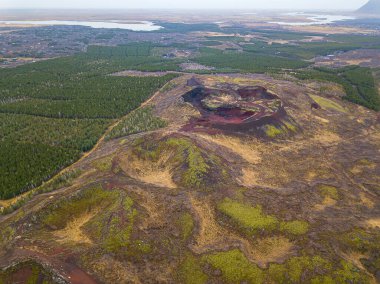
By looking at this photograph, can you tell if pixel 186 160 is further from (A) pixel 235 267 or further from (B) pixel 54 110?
(B) pixel 54 110

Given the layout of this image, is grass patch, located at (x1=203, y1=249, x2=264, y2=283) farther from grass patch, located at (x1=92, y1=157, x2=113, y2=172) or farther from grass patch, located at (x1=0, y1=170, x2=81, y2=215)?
grass patch, located at (x1=0, y1=170, x2=81, y2=215)

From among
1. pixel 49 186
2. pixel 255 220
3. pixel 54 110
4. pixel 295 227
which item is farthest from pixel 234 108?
pixel 49 186

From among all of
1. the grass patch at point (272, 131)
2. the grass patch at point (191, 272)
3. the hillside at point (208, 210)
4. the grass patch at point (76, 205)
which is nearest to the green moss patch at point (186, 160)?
the hillside at point (208, 210)

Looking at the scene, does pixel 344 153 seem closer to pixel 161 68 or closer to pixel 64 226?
pixel 64 226

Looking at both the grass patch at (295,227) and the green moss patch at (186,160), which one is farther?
the green moss patch at (186,160)

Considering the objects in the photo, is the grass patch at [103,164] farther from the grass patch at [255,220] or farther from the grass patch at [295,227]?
the grass patch at [295,227]

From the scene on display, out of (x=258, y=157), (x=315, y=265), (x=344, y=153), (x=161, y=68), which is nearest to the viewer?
(x=315, y=265)

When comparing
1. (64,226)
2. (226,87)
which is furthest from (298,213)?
(226,87)
